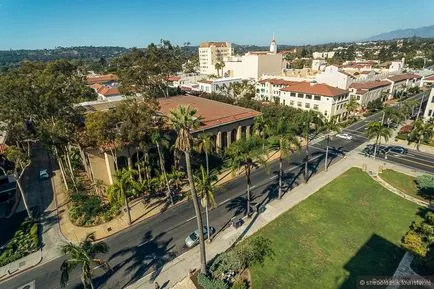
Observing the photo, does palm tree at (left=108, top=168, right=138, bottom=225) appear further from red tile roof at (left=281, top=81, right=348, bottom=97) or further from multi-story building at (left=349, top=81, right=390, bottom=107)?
multi-story building at (left=349, top=81, right=390, bottom=107)

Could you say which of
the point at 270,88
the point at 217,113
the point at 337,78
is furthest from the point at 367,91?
the point at 217,113

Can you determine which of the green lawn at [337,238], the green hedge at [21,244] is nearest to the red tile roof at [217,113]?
the green lawn at [337,238]

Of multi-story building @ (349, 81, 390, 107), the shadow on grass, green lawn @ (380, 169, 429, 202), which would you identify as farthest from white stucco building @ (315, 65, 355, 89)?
the shadow on grass

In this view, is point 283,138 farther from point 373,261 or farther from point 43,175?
point 43,175

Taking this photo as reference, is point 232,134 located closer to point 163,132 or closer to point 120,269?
point 163,132

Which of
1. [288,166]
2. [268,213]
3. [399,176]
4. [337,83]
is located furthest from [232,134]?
[337,83]

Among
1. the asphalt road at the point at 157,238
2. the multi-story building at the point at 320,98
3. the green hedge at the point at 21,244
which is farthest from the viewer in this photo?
the multi-story building at the point at 320,98

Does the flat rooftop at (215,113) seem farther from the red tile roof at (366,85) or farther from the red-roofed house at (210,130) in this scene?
the red tile roof at (366,85)
